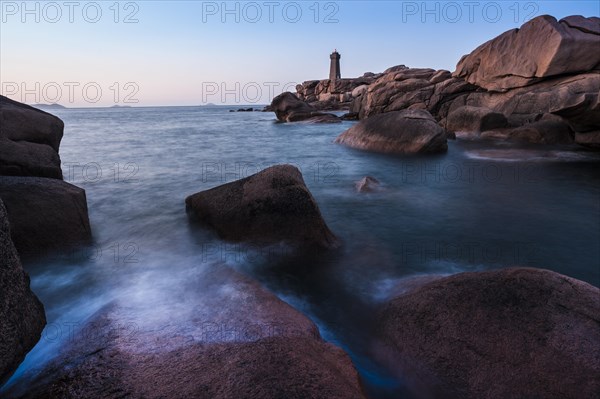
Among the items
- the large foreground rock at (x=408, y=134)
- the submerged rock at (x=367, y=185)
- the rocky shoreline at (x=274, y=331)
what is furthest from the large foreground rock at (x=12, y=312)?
the large foreground rock at (x=408, y=134)

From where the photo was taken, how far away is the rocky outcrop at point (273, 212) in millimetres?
5281

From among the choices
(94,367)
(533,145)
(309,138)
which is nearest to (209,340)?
(94,367)

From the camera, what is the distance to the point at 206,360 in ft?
8.39

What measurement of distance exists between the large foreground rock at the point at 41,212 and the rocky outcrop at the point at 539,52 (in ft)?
68.3

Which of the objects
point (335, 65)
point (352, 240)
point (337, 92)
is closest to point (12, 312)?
point (352, 240)

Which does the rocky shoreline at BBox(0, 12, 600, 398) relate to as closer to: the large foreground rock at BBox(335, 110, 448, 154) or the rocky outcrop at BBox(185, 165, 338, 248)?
the rocky outcrop at BBox(185, 165, 338, 248)

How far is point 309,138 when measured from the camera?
22.2 m

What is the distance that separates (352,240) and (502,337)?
331cm

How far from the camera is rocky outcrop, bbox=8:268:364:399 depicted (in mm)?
2264

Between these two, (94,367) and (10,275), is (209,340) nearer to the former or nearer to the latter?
(94,367)

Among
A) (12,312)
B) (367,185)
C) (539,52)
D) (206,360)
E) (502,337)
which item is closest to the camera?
(206,360)

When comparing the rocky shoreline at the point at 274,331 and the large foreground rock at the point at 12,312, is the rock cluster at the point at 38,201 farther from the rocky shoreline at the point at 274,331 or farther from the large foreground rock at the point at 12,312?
the large foreground rock at the point at 12,312

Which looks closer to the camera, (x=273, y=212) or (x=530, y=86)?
(x=273, y=212)

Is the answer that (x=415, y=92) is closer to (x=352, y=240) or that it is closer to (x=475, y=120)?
(x=475, y=120)
